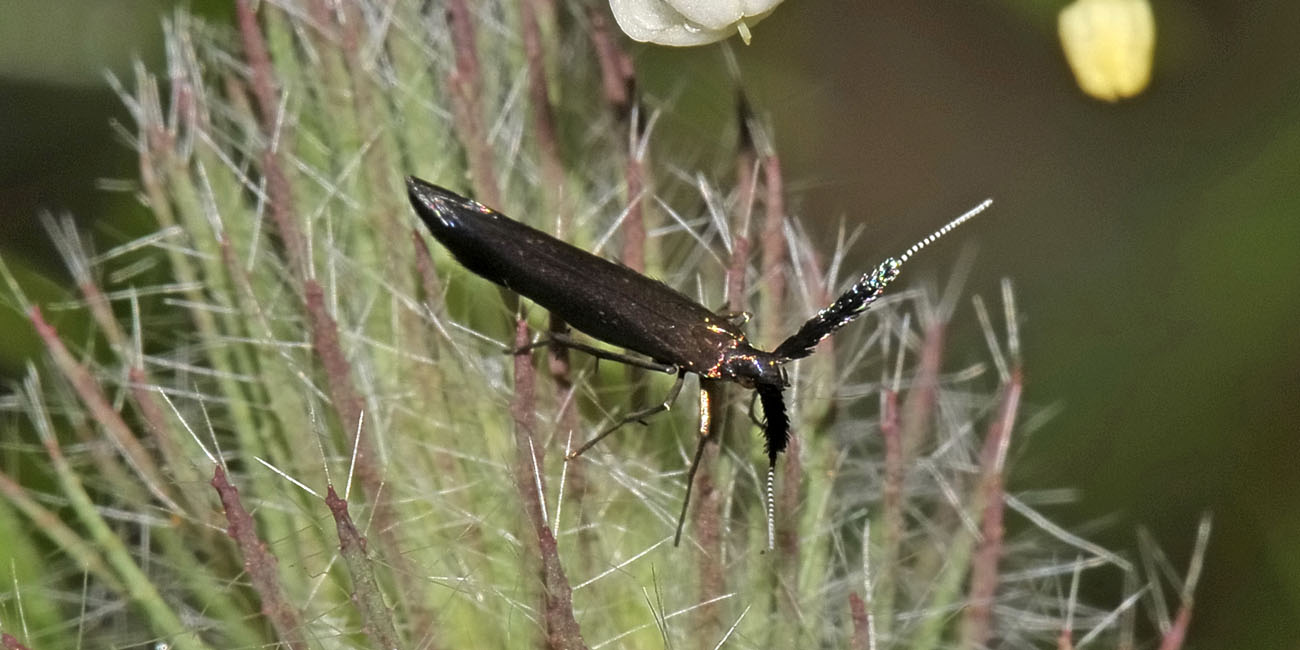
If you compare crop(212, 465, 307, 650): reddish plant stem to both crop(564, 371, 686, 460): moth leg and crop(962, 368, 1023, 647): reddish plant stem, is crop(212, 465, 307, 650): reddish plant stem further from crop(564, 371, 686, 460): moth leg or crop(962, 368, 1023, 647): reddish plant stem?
crop(962, 368, 1023, 647): reddish plant stem

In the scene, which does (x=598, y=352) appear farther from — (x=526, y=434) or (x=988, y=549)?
(x=988, y=549)

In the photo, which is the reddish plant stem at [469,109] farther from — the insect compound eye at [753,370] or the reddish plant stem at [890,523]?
the reddish plant stem at [890,523]

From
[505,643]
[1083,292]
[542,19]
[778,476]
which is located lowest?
[505,643]

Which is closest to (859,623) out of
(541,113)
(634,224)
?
(634,224)

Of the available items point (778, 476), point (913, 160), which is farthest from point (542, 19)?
point (913, 160)

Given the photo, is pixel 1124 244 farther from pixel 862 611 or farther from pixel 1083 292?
pixel 862 611

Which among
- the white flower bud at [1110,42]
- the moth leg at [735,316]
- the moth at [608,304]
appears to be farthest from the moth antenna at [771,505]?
the white flower bud at [1110,42]
